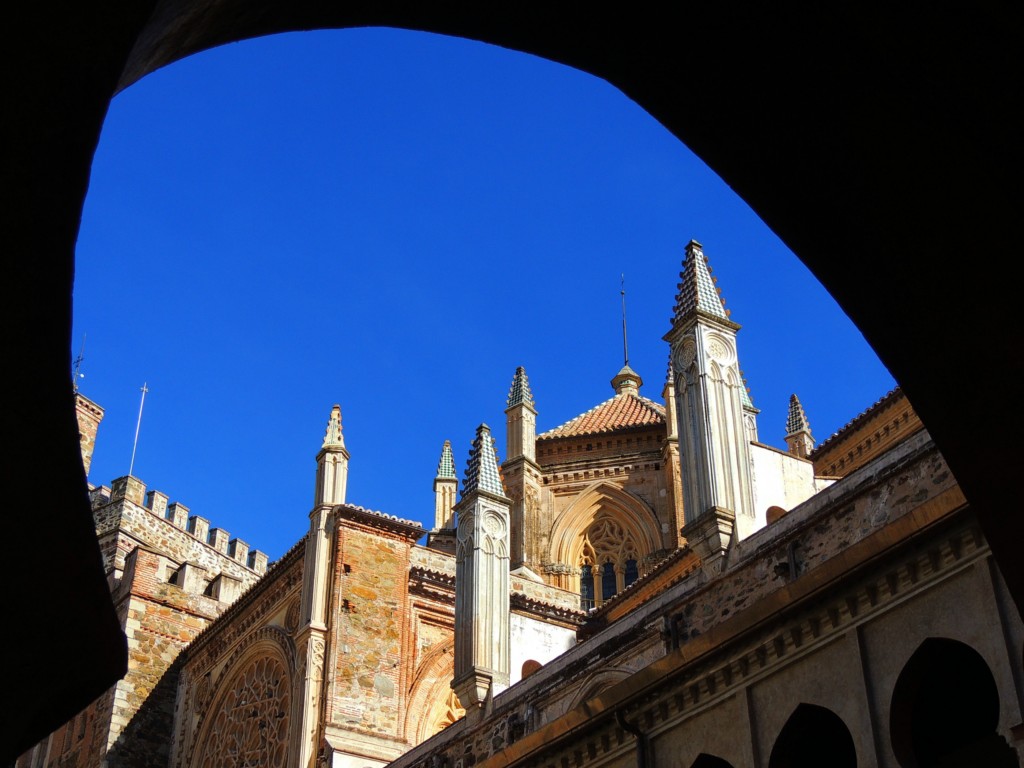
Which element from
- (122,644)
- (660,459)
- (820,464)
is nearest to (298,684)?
(820,464)

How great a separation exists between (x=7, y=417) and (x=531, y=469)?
3328 centimetres

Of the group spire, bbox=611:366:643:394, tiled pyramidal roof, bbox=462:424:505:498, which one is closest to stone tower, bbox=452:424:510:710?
tiled pyramidal roof, bbox=462:424:505:498

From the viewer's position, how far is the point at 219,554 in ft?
175

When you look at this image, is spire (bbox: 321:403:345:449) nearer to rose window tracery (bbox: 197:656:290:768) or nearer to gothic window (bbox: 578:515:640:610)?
rose window tracery (bbox: 197:656:290:768)

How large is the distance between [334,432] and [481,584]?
9.71m

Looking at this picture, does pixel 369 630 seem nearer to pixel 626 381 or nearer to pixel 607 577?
pixel 607 577

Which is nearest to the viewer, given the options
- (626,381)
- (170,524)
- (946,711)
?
(946,711)

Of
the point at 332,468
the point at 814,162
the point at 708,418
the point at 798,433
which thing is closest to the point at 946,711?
the point at 708,418

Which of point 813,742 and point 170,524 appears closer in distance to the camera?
point 813,742

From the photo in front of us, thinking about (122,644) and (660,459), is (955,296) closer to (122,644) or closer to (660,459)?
(122,644)

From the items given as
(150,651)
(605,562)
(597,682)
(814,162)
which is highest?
(605,562)

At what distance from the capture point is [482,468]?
2059 cm

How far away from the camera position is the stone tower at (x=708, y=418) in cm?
1543

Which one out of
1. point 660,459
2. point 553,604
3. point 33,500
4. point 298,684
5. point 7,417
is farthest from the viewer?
point 660,459
